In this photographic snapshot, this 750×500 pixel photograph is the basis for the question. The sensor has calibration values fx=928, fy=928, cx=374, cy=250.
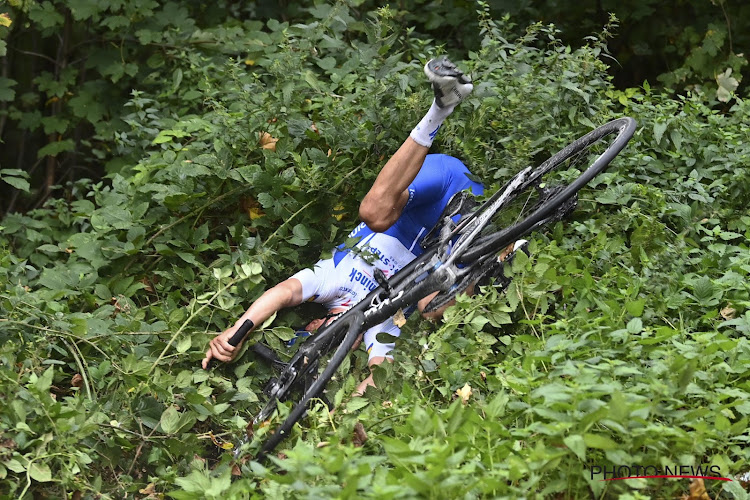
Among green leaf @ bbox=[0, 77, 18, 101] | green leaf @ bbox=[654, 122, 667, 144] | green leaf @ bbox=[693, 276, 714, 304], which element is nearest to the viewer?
green leaf @ bbox=[693, 276, 714, 304]

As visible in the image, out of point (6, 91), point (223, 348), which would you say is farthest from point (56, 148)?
point (223, 348)

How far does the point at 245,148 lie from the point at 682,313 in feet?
7.37

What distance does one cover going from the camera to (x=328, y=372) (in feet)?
11.2

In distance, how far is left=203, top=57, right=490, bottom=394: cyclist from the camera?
3.80 metres

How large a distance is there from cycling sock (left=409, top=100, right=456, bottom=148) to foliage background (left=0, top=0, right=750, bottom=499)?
638 mm

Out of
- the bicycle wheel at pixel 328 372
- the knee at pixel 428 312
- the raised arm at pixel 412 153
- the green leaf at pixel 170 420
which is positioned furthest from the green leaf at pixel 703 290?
the green leaf at pixel 170 420

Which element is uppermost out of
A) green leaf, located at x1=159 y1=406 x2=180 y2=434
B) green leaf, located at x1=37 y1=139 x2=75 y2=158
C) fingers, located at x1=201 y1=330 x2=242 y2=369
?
green leaf, located at x1=159 y1=406 x2=180 y2=434

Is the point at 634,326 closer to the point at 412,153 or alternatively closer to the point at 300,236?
the point at 412,153

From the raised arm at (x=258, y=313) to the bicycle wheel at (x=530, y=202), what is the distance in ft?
2.64

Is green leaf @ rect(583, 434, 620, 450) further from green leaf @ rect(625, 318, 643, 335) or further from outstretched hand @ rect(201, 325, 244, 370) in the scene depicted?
outstretched hand @ rect(201, 325, 244, 370)

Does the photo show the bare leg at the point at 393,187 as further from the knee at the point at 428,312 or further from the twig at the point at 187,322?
the twig at the point at 187,322

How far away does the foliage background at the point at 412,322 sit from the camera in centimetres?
263

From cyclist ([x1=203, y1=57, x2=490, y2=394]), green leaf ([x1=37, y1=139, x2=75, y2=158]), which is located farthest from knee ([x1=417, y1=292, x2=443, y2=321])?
green leaf ([x1=37, y1=139, x2=75, y2=158])

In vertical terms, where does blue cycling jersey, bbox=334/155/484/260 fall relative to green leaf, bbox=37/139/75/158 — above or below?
above
